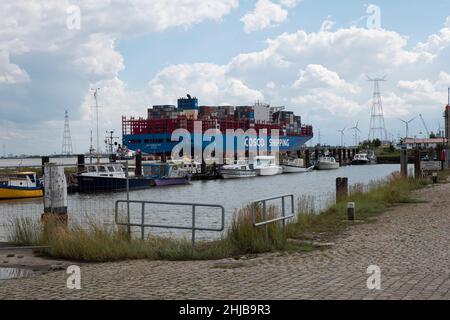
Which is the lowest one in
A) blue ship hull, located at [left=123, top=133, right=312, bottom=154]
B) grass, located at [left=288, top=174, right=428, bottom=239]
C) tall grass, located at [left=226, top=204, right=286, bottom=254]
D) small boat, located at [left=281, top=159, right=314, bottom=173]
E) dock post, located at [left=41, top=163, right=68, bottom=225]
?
small boat, located at [left=281, top=159, right=314, bottom=173]

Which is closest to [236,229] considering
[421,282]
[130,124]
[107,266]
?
[107,266]

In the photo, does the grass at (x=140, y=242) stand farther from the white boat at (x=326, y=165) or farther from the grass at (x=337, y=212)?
the white boat at (x=326, y=165)

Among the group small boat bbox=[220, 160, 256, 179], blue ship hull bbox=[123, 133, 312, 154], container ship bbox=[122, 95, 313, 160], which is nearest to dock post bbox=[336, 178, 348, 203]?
small boat bbox=[220, 160, 256, 179]

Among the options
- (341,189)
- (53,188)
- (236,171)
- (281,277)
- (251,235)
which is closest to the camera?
(281,277)

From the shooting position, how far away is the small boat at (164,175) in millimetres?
65812

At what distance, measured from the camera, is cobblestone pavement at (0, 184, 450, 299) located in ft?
24.9

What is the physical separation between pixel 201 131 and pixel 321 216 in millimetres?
97380

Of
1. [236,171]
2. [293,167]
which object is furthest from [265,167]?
[293,167]

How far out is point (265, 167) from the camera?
88.2 m

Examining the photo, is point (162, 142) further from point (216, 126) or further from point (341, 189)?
point (341, 189)

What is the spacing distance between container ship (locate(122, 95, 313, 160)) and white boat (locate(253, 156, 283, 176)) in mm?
22562

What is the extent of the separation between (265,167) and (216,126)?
106 feet

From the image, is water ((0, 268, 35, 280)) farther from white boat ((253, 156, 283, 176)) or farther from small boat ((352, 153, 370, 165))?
small boat ((352, 153, 370, 165))
